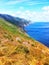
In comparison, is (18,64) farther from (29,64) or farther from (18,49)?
(18,49)

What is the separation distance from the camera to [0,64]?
2853 centimetres

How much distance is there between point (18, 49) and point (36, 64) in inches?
409

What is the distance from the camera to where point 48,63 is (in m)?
29.8

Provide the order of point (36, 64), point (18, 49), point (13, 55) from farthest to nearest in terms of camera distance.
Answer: point (18, 49), point (13, 55), point (36, 64)

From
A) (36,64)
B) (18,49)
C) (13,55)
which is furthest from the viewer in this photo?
Answer: (18,49)

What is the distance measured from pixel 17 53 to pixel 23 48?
9.55 feet

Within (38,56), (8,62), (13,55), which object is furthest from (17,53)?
(8,62)

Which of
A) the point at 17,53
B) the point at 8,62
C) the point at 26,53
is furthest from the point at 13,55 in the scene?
the point at 8,62

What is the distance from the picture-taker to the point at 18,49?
126 ft

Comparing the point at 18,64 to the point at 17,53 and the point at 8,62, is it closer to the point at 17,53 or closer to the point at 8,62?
the point at 8,62

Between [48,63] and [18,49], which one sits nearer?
[48,63]

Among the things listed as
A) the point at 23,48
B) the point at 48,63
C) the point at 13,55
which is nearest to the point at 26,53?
the point at 23,48

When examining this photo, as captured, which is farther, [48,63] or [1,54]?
[1,54]

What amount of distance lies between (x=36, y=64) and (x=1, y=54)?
997cm
